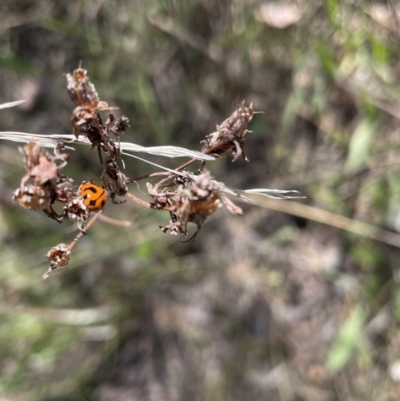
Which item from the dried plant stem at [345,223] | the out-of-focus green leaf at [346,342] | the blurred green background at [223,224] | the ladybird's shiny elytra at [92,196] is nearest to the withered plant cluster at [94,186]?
the ladybird's shiny elytra at [92,196]

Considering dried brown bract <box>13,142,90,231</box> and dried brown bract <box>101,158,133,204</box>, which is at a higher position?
dried brown bract <box>13,142,90,231</box>

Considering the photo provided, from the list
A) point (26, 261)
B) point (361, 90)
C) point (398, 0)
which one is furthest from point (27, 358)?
point (398, 0)

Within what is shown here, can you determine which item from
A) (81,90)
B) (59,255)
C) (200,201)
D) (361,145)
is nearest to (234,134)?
(200,201)

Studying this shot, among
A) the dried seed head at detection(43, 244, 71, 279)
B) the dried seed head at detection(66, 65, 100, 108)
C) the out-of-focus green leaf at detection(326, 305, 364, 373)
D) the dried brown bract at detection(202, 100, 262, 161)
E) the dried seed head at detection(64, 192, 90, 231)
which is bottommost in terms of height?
the out-of-focus green leaf at detection(326, 305, 364, 373)

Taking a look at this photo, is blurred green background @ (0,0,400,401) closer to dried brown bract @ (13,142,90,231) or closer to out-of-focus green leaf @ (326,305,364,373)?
out-of-focus green leaf @ (326,305,364,373)

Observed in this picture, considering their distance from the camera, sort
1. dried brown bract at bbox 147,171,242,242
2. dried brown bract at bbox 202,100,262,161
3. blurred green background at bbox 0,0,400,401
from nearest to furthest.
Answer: dried brown bract at bbox 147,171,242,242 → dried brown bract at bbox 202,100,262,161 → blurred green background at bbox 0,0,400,401

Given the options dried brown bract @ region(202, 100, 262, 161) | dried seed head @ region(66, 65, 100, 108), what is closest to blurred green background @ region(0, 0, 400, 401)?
dried brown bract @ region(202, 100, 262, 161)

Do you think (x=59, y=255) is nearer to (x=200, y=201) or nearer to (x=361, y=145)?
(x=200, y=201)
